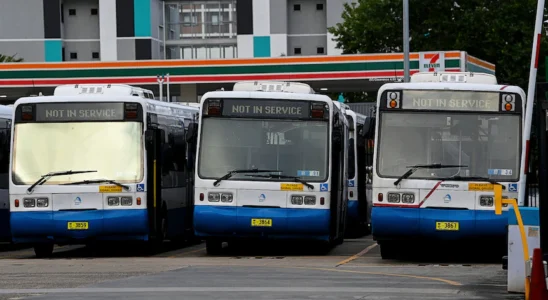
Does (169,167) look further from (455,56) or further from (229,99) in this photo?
(455,56)

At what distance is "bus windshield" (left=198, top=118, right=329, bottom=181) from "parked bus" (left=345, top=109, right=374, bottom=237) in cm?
623

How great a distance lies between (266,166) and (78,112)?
11.0 ft

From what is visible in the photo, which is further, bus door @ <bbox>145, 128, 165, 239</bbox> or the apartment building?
the apartment building

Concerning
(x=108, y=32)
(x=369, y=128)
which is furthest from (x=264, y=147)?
(x=108, y=32)

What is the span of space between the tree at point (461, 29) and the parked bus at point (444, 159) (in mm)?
41403

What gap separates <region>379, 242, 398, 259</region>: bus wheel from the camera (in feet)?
72.8

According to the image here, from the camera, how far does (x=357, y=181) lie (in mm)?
30297

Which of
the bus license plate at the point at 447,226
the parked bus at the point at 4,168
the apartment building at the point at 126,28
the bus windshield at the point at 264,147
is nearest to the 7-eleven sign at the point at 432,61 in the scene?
the parked bus at the point at 4,168

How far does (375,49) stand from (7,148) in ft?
148

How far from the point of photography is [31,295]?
15.4 m

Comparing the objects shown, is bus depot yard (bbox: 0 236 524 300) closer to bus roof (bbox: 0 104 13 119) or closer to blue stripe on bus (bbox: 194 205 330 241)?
blue stripe on bus (bbox: 194 205 330 241)

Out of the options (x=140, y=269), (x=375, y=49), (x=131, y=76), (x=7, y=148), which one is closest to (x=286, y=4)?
(x=375, y=49)

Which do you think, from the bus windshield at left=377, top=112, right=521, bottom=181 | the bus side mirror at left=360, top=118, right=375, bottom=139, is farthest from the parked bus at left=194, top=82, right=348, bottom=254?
the bus windshield at left=377, top=112, right=521, bottom=181

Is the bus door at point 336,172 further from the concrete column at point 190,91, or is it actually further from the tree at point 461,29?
the concrete column at point 190,91
